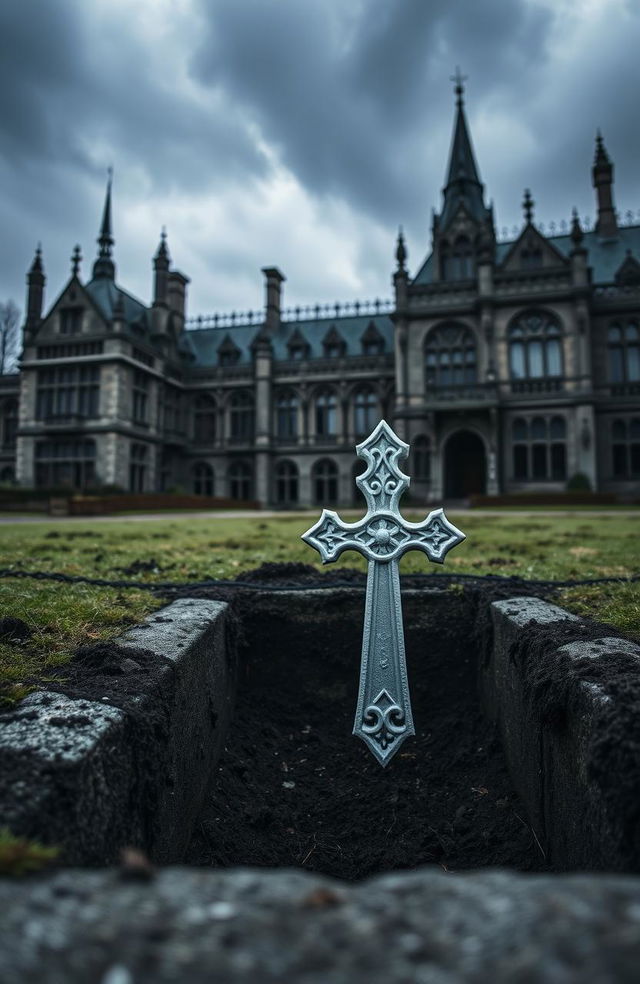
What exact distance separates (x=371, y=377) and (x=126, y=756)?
1404 inches

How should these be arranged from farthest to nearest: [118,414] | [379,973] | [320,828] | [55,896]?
[118,414], [320,828], [55,896], [379,973]

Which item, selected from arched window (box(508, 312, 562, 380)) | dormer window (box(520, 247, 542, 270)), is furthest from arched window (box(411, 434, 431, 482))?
dormer window (box(520, 247, 542, 270))

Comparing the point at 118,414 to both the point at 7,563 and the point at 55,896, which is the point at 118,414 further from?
the point at 55,896

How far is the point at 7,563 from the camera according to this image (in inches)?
211

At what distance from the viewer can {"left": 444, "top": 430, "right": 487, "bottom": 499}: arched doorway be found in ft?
104

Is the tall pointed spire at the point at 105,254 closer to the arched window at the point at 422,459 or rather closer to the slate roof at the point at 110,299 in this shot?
the slate roof at the point at 110,299

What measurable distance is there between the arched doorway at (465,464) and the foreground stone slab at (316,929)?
31.0m

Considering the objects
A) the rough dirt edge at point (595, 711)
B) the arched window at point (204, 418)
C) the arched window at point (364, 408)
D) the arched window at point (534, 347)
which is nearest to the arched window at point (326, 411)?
the arched window at point (364, 408)

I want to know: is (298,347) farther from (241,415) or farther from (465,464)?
(465,464)

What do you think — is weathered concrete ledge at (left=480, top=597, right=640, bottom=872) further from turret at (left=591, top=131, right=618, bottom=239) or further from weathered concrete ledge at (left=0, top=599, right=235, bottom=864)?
turret at (left=591, top=131, right=618, bottom=239)

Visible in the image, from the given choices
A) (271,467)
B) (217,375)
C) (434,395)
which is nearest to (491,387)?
(434,395)

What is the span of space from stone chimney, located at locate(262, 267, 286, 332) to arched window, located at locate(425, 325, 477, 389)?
1395 cm

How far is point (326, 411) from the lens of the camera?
3791 cm

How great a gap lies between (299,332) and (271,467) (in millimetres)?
8976
